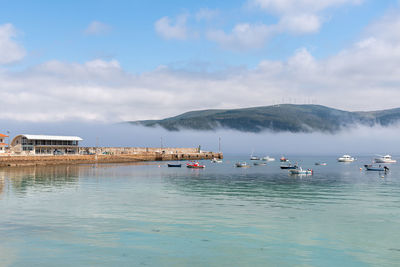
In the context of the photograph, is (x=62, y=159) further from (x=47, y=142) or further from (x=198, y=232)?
(x=198, y=232)

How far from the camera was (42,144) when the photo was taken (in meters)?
151

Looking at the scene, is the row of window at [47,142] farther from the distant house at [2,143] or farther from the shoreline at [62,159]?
the shoreline at [62,159]

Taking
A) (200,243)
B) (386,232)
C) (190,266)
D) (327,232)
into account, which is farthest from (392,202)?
(190,266)

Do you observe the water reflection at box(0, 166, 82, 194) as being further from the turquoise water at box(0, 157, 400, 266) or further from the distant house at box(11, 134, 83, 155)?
the distant house at box(11, 134, 83, 155)

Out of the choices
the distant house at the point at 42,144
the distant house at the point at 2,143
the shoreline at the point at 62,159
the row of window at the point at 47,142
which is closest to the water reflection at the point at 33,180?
the shoreline at the point at 62,159

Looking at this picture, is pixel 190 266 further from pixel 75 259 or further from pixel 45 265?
pixel 45 265

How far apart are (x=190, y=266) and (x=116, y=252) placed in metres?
5.42

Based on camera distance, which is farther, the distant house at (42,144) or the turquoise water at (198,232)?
the distant house at (42,144)

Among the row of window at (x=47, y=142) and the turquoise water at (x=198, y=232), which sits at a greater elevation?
the row of window at (x=47, y=142)

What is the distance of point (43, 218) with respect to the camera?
34156 mm

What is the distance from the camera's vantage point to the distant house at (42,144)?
486ft

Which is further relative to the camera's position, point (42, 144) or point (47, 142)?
point (47, 142)

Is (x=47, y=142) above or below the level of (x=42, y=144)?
above

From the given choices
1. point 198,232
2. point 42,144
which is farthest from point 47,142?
point 198,232
